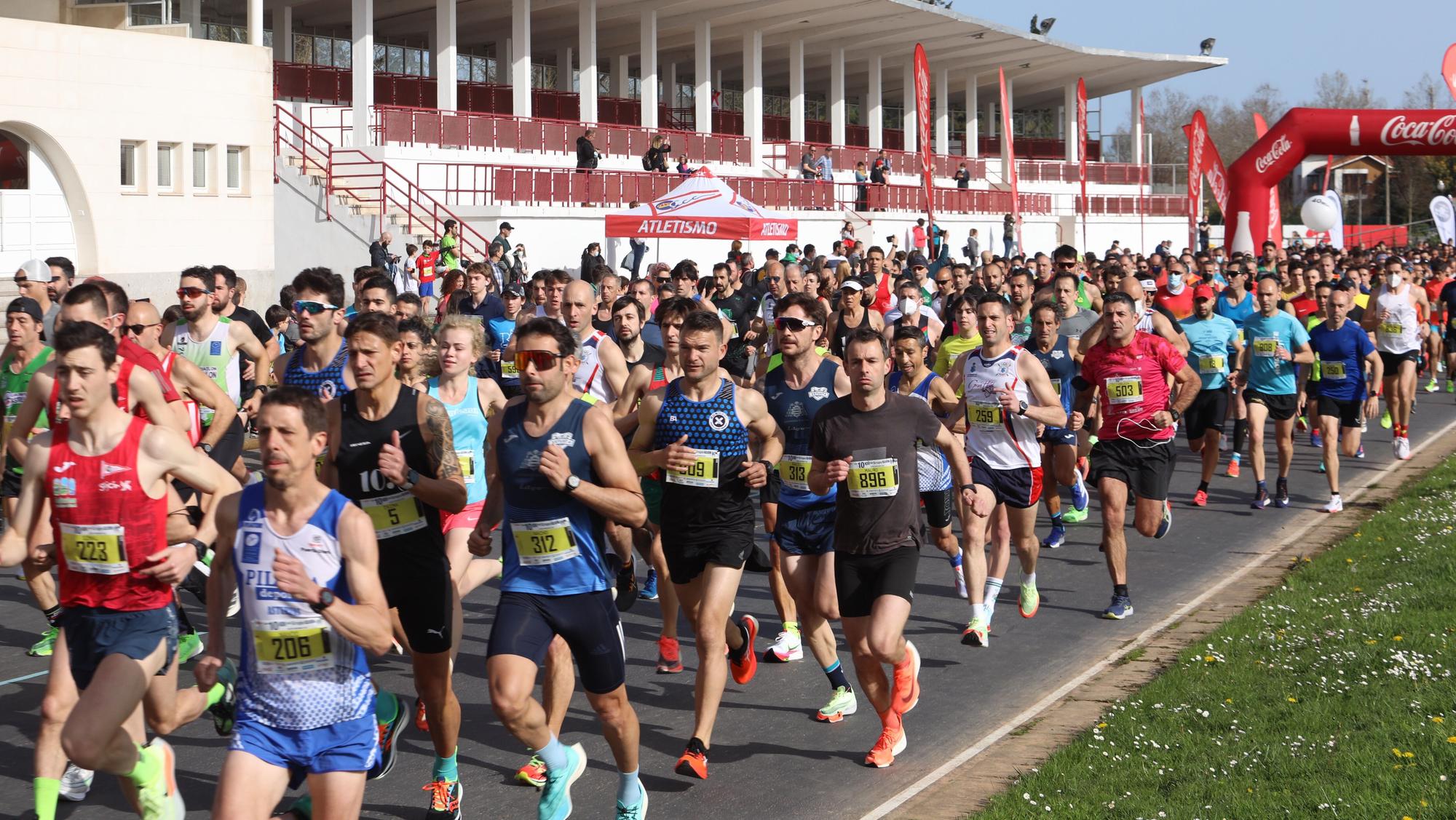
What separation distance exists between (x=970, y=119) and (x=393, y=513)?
5839cm

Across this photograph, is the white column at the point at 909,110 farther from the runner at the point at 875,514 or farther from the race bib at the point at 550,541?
the race bib at the point at 550,541

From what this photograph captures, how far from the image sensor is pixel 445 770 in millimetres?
6262

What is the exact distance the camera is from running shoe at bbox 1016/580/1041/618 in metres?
10.1

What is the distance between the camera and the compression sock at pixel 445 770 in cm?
625

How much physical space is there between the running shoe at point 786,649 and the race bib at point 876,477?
6.61 ft

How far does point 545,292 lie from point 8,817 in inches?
255

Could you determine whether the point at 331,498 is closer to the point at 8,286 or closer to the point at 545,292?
the point at 545,292

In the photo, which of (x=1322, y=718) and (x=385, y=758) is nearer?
(x=385, y=758)

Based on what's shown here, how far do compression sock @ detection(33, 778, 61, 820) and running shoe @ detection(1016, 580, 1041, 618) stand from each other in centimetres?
601

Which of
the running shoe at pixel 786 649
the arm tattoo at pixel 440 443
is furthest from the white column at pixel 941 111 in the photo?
the arm tattoo at pixel 440 443

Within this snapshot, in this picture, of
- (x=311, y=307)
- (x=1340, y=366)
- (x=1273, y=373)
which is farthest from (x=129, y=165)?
(x=311, y=307)

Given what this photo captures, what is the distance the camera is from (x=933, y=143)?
202 ft

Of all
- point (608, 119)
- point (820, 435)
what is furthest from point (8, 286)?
point (608, 119)

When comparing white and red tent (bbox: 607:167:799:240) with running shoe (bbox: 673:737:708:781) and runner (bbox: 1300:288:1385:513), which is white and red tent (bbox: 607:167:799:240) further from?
running shoe (bbox: 673:737:708:781)
